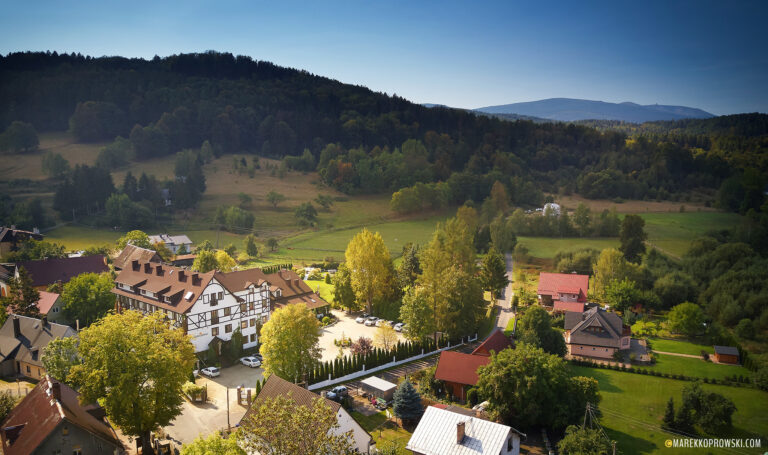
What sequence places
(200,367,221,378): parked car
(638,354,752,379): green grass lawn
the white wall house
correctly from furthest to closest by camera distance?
(638,354,752,379): green grass lawn, the white wall house, (200,367,221,378): parked car

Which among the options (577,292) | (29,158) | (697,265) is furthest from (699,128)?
(29,158)

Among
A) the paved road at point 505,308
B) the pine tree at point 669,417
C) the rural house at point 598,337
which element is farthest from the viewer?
the paved road at point 505,308

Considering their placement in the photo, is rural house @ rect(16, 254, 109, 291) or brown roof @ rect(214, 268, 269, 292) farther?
rural house @ rect(16, 254, 109, 291)

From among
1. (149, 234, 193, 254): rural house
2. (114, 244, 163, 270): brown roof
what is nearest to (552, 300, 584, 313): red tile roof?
(114, 244, 163, 270): brown roof

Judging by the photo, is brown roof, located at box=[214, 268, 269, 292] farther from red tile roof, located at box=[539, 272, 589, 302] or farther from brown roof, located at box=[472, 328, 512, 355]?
red tile roof, located at box=[539, 272, 589, 302]

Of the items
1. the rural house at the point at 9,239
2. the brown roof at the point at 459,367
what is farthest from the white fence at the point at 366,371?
the rural house at the point at 9,239

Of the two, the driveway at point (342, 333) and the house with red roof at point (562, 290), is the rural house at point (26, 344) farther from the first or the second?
the house with red roof at point (562, 290)

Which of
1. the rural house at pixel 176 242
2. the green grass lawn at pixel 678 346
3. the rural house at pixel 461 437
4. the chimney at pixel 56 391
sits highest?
the chimney at pixel 56 391
